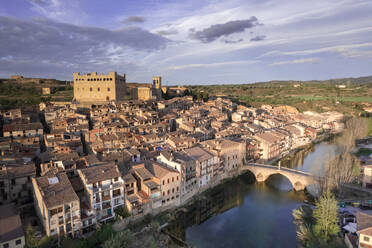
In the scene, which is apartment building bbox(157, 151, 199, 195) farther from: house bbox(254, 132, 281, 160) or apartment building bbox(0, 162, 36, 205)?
house bbox(254, 132, 281, 160)

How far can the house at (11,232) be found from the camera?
11.5 m

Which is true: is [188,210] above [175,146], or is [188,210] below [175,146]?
below

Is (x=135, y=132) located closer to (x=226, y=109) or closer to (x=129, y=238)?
(x=129, y=238)

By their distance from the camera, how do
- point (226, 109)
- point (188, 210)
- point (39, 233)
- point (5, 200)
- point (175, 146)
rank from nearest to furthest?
point (39, 233)
point (5, 200)
point (188, 210)
point (175, 146)
point (226, 109)

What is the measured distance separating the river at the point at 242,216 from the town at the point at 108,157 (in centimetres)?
123

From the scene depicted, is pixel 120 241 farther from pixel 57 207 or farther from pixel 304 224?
pixel 304 224

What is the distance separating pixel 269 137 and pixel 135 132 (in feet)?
50.7

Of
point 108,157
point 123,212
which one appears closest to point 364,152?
point 123,212

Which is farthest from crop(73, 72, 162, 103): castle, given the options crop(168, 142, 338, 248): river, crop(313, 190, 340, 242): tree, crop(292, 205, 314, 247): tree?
crop(313, 190, 340, 242): tree

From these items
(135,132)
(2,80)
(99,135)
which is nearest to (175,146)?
(135,132)

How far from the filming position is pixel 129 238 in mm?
13406

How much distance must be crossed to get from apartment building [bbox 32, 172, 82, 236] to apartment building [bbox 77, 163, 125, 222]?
994 mm

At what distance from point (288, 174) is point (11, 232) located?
65.6 feet

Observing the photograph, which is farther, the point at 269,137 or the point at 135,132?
the point at 269,137
